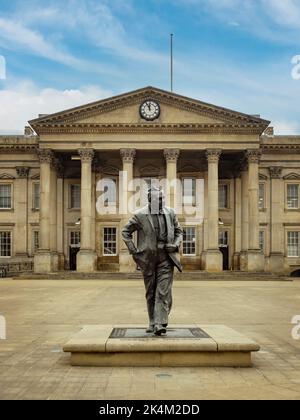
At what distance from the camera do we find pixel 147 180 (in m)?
50.3

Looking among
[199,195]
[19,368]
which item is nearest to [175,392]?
[19,368]

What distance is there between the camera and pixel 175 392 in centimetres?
769

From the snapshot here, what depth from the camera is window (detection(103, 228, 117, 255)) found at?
1992 inches

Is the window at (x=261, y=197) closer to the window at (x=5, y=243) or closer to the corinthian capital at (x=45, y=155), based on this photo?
the corinthian capital at (x=45, y=155)

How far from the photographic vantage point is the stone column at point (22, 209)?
51869 millimetres

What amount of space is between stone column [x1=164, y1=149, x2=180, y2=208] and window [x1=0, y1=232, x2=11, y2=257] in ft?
→ 54.0

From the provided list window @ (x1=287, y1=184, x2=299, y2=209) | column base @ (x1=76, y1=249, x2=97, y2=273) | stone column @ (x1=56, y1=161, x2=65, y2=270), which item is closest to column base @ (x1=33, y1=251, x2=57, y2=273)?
column base @ (x1=76, y1=249, x2=97, y2=273)

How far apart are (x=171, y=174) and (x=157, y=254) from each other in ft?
115

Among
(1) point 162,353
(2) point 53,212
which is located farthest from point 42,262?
(1) point 162,353

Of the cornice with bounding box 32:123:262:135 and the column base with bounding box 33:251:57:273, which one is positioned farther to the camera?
the cornice with bounding box 32:123:262:135

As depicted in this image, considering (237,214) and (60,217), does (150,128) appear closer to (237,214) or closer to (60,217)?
(237,214)

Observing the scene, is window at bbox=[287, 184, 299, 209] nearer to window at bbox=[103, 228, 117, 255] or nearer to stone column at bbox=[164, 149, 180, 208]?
stone column at bbox=[164, 149, 180, 208]

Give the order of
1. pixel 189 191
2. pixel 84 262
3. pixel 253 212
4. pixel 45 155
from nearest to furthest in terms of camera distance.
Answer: pixel 84 262
pixel 253 212
pixel 45 155
pixel 189 191
